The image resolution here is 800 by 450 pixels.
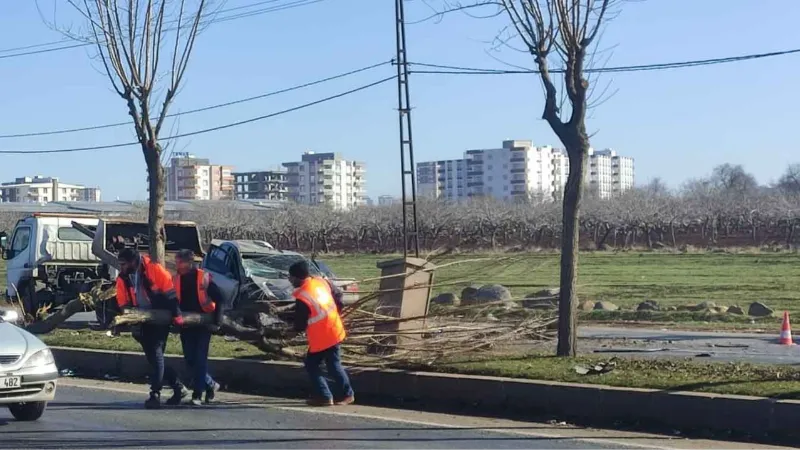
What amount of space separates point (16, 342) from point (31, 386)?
0.53m

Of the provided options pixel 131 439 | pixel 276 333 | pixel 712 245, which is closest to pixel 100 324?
pixel 276 333

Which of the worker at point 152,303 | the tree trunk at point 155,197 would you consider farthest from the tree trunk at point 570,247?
the tree trunk at point 155,197

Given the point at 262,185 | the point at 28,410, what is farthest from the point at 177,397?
the point at 262,185

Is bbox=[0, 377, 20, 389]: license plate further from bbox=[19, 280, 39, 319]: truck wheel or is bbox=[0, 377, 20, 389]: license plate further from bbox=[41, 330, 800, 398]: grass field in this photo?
bbox=[19, 280, 39, 319]: truck wheel

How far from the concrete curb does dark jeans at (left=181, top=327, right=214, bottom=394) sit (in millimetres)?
1423

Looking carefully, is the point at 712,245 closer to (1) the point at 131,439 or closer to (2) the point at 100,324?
(2) the point at 100,324

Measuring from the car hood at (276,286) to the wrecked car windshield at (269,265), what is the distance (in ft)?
0.57

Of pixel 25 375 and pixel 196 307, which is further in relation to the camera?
pixel 196 307

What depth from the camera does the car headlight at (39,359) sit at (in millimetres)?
10630

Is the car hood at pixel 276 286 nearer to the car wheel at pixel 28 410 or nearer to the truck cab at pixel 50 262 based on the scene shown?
the truck cab at pixel 50 262

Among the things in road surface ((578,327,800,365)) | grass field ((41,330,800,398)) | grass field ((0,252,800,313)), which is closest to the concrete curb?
grass field ((41,330,800,398))

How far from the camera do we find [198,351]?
11688 mm

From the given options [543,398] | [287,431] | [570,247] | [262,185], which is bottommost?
[287,431]

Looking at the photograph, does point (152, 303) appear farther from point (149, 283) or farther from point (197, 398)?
point (197, 398)
